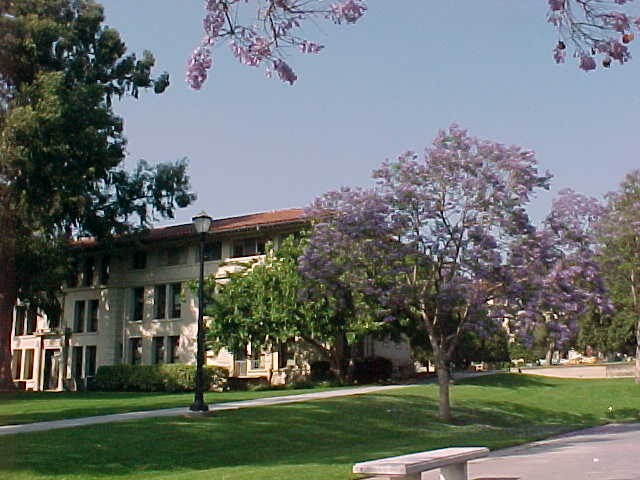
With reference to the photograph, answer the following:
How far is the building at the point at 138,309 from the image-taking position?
45281 millimetres

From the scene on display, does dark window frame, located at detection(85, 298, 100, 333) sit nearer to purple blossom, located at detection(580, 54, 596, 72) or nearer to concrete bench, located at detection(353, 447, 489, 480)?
concrete bench, located at detection(353, 447, 489, 480)

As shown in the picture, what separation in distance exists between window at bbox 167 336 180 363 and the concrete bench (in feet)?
124

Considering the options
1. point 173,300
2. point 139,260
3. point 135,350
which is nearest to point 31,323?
point 135,350

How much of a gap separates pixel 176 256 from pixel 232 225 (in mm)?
4889

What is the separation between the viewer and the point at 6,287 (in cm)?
4131

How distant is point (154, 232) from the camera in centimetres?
5169

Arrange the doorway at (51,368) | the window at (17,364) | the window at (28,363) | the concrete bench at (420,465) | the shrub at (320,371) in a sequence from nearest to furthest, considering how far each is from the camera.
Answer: the concrete bench at (420,465) < the shrub at (320,371) < the doorway at (51,368) < the window at (28,363) < the window at (17,364)

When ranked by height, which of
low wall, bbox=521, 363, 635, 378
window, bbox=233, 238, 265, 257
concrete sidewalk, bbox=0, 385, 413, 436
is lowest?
concrete sidewalk, bbox=0, 385, 413, 436

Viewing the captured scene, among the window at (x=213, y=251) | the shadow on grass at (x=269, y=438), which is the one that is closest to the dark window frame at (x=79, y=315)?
the window at (x=213, y=251)

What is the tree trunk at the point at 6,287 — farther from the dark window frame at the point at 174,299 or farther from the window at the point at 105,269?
the window at the point at 105,269

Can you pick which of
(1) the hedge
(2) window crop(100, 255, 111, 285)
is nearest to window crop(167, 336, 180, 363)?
(1) the hedge

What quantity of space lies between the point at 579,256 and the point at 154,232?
3296cm

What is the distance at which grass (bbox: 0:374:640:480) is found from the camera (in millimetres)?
15938

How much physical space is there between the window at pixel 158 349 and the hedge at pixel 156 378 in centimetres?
353
